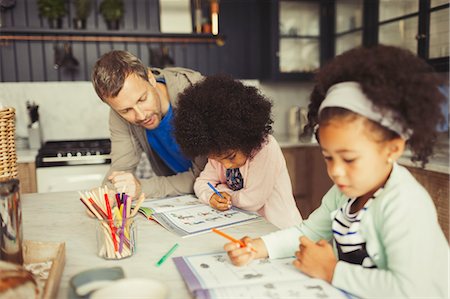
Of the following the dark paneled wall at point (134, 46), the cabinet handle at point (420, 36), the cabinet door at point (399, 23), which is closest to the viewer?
the cabinet handle at point (420, 36)

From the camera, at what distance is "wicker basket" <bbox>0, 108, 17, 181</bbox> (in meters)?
1.29

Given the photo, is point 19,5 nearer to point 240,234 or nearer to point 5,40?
point 5,40

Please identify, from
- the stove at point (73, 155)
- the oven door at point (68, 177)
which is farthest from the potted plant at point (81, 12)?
the oven door at point (68, 177)

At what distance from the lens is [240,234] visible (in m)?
1.08

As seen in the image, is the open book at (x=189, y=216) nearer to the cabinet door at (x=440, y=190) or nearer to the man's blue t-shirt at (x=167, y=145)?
the man's blue t-shirt at (x=167, y=145)

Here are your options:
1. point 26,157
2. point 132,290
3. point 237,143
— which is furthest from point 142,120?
point 26,157

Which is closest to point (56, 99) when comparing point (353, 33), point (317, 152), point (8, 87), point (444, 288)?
point (8, 87)

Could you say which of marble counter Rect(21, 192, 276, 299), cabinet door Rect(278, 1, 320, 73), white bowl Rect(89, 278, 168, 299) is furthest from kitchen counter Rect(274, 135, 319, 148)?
white bowl Rect(89, 278, 168, 299)

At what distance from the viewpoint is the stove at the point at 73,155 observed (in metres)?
2.68

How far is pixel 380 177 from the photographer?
2.65 ft

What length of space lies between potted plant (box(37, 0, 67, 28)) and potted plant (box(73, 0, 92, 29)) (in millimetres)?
94

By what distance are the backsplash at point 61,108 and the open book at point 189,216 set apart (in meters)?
1.95

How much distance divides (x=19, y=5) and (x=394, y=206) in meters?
3.28

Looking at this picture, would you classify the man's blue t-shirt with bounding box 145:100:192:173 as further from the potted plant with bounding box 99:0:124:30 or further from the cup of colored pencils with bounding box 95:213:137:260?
the potted plant with bounding box 99:0:124:30
